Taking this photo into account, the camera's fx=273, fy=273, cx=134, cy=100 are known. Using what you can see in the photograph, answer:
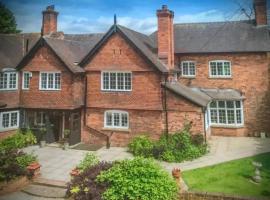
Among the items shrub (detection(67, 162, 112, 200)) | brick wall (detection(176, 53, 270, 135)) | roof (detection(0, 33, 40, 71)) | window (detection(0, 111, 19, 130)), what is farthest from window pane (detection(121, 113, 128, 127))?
roof (detection(0, 33, 40, 71))

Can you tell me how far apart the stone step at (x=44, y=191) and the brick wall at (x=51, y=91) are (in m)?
7.25

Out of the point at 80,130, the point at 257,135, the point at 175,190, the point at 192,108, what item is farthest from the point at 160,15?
the point at 175,190

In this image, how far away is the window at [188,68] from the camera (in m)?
Result: 23.0

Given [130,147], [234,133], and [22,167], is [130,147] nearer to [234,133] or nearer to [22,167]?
[22,167]

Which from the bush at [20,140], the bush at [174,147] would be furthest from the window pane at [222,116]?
the bush at [20,140]

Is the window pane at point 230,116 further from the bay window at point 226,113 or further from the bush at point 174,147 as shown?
the bush at point 174,147

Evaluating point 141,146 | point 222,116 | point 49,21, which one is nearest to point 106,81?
point 141,146

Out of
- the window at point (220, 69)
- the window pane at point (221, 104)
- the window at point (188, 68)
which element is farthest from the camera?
the window at point (188, 68)

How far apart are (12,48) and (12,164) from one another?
1267cm

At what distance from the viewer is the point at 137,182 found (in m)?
9.20

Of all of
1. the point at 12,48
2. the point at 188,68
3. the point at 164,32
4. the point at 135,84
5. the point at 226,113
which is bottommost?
the point at 226,113

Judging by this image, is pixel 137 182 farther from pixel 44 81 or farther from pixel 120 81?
pixel 44 81

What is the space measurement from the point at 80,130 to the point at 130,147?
14.5ft

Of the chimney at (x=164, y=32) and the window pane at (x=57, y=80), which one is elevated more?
the chimney at (x=164, y=32)
